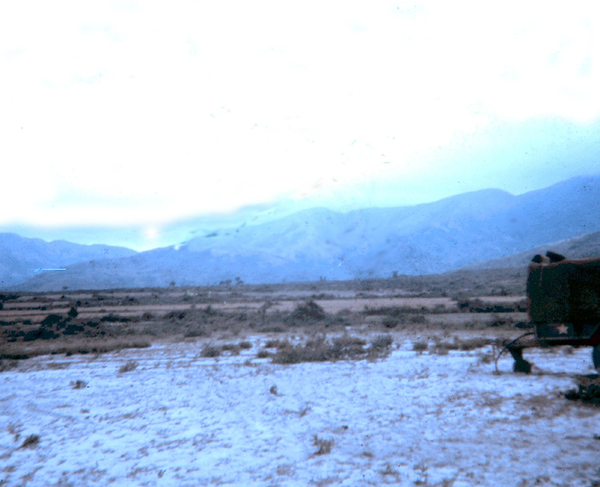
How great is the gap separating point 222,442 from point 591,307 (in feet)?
25.1

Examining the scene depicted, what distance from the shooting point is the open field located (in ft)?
22.2

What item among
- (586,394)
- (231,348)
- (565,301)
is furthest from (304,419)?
(231,348)

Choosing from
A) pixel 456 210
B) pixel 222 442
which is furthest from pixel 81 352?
pixel 456 210

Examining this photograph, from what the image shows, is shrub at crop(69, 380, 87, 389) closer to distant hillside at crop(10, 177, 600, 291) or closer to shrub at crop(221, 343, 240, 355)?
shrub at crop(221, 343, 240, 355)

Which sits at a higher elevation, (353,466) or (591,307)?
(591,307)

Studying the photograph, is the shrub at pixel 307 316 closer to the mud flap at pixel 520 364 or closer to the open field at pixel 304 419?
the open field at pixel 304 419

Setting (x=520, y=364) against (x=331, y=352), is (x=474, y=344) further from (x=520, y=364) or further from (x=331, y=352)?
(x=520, y=364)

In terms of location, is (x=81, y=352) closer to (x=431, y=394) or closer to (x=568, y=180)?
(x=431, y=394)

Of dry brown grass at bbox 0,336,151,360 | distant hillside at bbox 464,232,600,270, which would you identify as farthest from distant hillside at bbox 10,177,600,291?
dry brown grass at bbox 0,336,151,360

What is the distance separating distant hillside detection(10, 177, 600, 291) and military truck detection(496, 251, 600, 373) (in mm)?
96194

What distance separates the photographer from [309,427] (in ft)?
29.7

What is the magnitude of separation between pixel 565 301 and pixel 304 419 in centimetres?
592

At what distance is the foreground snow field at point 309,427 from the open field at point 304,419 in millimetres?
35

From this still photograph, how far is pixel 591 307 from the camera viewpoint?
9836 mm
